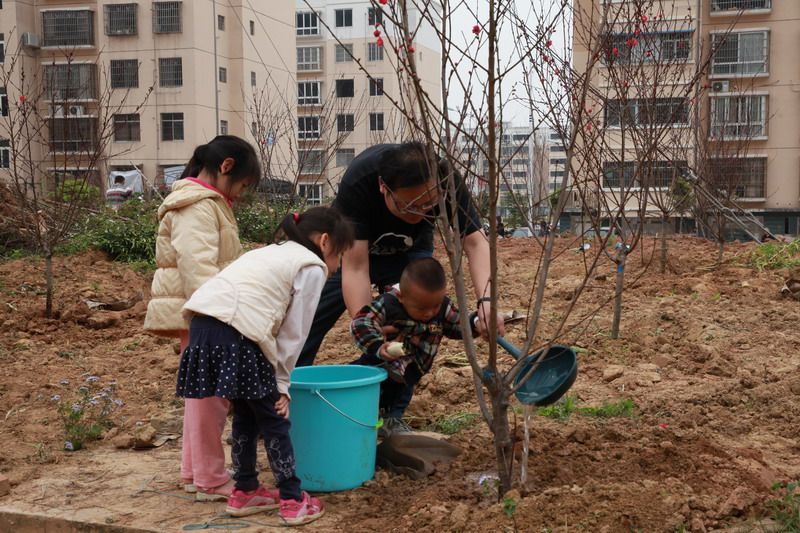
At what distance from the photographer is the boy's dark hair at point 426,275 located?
3.54 m

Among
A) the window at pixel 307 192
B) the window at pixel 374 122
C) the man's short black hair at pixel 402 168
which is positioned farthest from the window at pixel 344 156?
the man's short black hair at pixel 402 168

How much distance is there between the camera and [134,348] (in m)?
6.63

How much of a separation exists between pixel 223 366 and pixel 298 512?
562 millimetres

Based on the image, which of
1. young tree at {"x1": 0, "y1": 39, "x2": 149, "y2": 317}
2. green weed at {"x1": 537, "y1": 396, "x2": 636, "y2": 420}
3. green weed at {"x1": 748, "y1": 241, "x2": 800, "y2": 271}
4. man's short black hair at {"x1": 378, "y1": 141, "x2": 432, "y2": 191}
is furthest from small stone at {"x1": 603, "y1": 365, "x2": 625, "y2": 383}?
green weed at {"x1": 748, "y1": 241, "x2": 800, "y2": 271}

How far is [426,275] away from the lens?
3.55m

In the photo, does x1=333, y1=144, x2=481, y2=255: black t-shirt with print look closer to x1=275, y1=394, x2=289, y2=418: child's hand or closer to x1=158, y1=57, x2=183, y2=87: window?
x1=275, y1=394, x2=289, y2=418: child's hand

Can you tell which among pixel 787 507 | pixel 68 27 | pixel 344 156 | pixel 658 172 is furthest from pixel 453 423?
pixel 344 156

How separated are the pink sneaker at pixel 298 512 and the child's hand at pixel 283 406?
30 centimetres

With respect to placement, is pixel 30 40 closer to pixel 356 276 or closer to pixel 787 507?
pixel 356 276

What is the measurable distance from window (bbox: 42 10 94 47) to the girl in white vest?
34.3m

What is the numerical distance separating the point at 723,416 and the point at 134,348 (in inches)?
166

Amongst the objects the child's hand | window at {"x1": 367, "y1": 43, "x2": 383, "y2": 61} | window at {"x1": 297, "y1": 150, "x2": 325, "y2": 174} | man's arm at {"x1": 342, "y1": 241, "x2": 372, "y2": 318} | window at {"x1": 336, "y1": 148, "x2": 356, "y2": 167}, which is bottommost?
the child's hand

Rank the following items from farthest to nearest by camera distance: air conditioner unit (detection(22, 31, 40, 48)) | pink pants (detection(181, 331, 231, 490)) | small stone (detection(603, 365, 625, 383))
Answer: air conditioner unit (detection(22, 31, 40, 48)) → small stone (detection(603, 365, 625, 383)) → pink pants (detection(181, 331, 231, 490))

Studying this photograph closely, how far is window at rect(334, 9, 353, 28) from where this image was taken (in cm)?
5128
